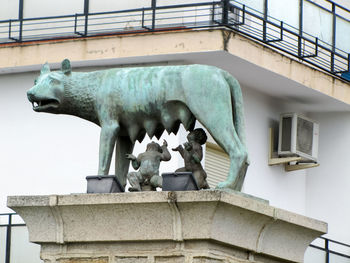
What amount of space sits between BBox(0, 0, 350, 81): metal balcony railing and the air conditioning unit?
1.12 m

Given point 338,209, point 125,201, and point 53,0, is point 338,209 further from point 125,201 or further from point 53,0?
point 125,201

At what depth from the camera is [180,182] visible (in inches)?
813

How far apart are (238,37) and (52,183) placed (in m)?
4.36

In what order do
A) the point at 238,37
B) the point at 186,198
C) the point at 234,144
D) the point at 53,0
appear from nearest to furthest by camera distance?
the point at 186,198
the point at 234,144
the point at 238,37
the point at 53,0

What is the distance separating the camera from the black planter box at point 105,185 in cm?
2103

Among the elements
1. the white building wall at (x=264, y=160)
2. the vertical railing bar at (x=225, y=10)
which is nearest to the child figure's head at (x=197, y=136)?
the vertical railing bar at (x=225, y=10)

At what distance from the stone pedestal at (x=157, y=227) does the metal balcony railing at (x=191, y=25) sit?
31.9 feet

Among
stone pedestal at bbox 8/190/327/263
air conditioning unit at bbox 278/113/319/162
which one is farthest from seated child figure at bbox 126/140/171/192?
air conditioning unit at bbox 278/113/319/162

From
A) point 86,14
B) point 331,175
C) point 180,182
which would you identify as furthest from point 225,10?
point 180,182

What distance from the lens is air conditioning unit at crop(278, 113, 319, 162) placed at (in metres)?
33.8

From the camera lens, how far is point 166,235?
2052 centimetres

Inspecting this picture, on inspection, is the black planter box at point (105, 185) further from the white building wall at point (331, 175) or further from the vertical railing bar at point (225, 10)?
the white building wall at point (331, 175)

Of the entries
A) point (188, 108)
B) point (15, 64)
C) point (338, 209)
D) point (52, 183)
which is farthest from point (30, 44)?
point (188, 108)

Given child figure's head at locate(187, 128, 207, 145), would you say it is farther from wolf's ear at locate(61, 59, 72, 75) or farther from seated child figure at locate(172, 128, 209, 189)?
wolf's ear at locate(61, 59, 72, 75)
